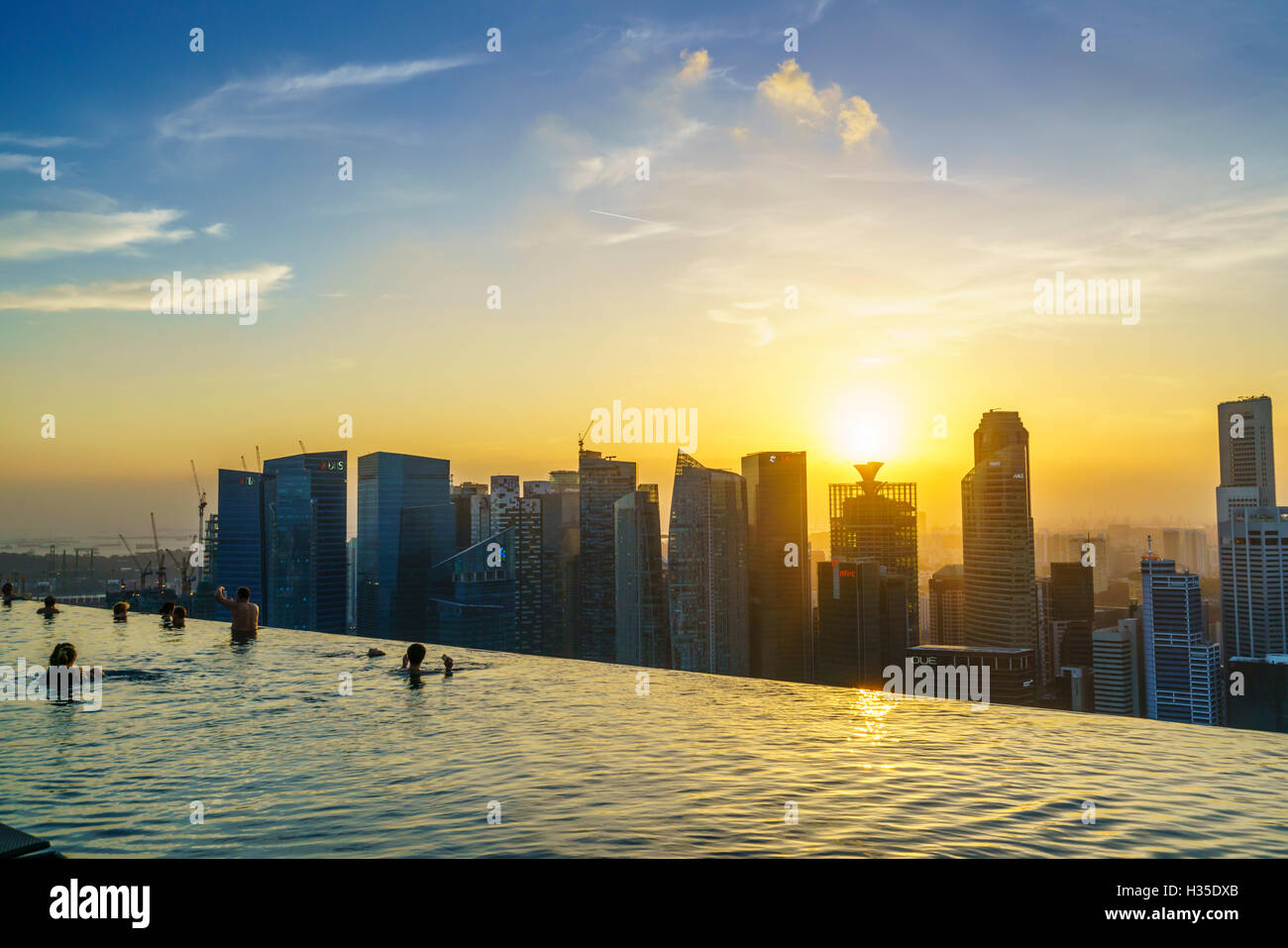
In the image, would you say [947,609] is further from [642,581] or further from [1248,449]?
[642,581]

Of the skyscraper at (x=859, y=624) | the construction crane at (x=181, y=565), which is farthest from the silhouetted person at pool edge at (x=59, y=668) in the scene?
the construction crane at (x=181, y=565)

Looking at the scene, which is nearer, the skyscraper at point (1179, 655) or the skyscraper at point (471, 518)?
the skyscraper at point (1179, 655)

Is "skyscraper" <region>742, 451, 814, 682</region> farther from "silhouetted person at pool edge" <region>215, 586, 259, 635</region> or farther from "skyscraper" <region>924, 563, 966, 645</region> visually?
"silhouetted person at pool edge" <region>215, 586, 259, 635</region>

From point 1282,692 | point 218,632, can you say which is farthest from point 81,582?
point 1282,692

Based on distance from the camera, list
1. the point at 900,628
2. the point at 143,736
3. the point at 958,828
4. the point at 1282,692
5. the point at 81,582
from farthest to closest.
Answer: the point at 81,582 < the point at 900,628 < the point at 1282,692 < the point at 143,736 < the point at 958,828

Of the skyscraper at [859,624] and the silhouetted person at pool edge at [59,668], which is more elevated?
the silhouetted person at pool edge at [59,668]

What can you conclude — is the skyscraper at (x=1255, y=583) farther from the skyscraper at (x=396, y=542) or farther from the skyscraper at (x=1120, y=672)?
the skyscraper at (x=396, y=542)
